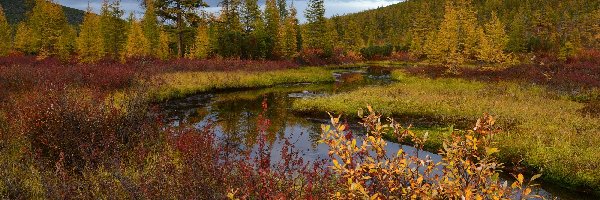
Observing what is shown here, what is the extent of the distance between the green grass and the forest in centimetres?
19

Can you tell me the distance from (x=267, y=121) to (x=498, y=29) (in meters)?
51.4

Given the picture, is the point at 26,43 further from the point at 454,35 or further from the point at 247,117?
the point at 454,35


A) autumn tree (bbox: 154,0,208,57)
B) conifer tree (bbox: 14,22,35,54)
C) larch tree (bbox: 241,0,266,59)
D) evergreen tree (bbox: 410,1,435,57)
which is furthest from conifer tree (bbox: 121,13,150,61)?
evergreen tree (bbox: 410,1,435,57)

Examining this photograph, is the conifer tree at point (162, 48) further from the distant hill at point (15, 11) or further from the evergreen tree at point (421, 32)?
the distant hill at point (15, 11)

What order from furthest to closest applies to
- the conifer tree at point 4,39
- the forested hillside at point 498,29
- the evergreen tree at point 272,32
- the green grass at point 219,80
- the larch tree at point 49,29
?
1. the evergreen tree at point 272,32
2. the conifer tree at point 4,39
3. the larch tree at point 49,29
4. the forested hillside at point 498,29
5. the green grass at point 219,80

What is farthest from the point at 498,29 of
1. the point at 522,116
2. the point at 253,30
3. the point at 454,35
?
the point at 522,116

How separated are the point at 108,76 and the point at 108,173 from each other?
16871mm

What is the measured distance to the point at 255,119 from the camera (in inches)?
739

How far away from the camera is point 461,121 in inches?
688

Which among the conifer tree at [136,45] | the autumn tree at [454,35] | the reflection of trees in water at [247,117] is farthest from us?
the conifer tree at [136,45]

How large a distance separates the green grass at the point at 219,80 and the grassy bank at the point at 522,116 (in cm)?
776

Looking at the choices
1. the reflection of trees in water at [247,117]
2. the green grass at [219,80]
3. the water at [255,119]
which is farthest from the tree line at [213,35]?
the reflection of trees in water at [247,117]

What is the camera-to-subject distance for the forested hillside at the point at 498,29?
4156 centimetres

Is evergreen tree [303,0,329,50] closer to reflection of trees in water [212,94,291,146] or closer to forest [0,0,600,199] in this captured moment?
forest [0,0,600,199]
